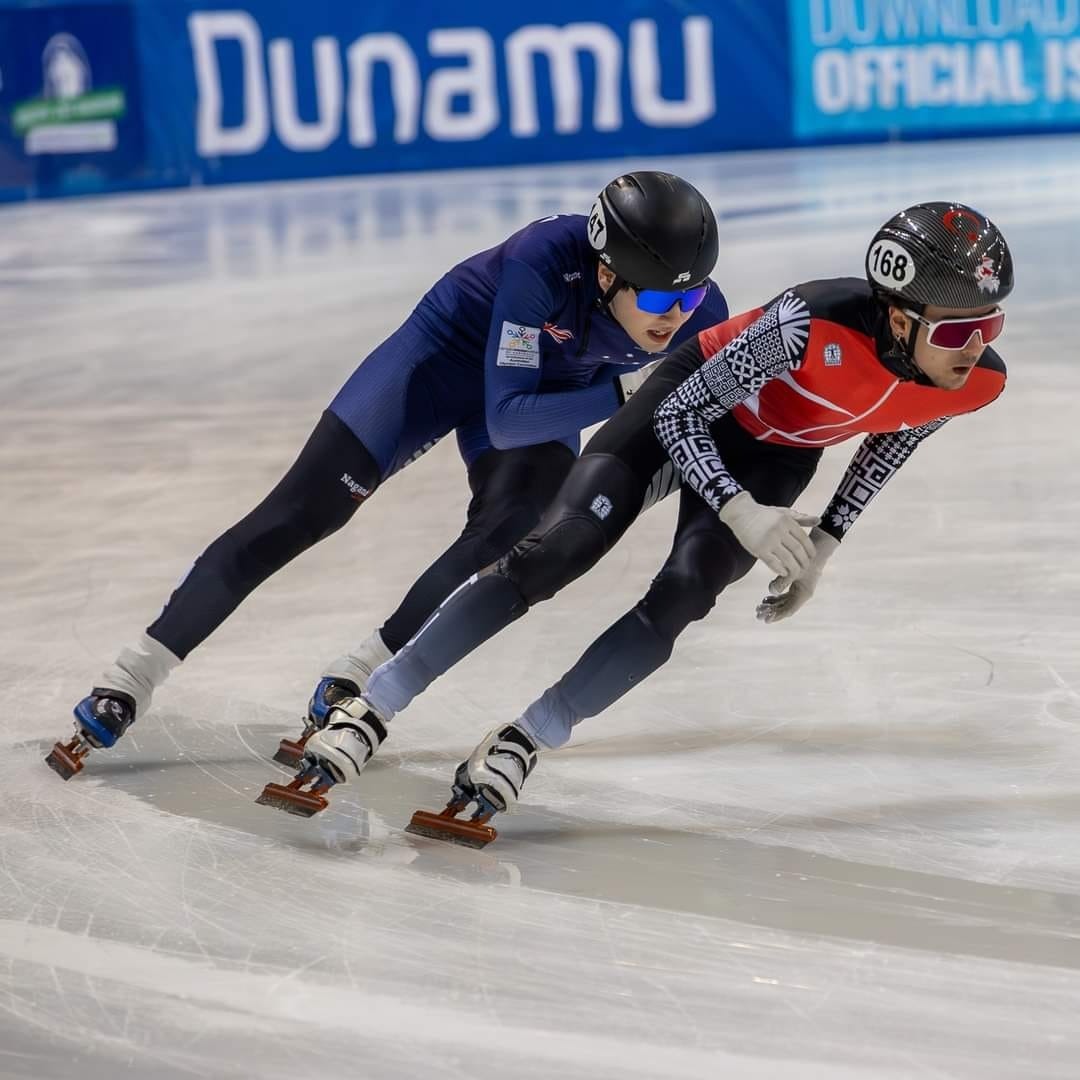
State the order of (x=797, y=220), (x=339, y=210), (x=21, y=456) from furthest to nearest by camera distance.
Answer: (x=339, y=210)
(x=797, y=220)
(x=21, y=456)

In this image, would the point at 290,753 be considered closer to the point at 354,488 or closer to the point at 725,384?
the point at 354,488

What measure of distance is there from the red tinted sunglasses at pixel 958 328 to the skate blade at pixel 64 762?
75.1 inches

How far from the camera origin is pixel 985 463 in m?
5.73

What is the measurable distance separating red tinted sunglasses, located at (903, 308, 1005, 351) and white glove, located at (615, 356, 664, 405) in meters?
0.70

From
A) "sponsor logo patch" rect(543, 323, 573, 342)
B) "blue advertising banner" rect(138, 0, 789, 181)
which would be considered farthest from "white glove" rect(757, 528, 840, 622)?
"blue advertising banner" rect(138, 0, 789, 181)

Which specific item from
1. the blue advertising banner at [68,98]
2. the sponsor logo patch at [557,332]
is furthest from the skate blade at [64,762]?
the blue advertising banner at [68,98]

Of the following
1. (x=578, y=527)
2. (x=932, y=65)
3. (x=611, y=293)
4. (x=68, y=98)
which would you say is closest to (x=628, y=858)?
(x=578, y=527)

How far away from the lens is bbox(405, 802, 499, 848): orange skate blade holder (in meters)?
3.10

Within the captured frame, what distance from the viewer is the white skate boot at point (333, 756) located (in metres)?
3.21

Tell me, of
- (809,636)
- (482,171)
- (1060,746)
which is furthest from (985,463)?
(482,171)

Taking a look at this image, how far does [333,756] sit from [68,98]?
1248 cm

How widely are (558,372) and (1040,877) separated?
4.90ft

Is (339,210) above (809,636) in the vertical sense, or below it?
below

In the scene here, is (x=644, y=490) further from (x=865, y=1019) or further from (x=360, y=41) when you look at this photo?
(x=360, y=41)
